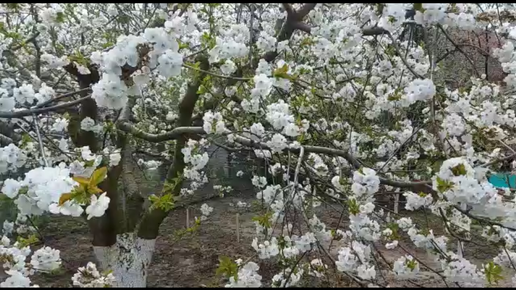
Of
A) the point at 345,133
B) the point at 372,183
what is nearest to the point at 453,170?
the point at 372,183

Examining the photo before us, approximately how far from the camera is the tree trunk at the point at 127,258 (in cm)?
424

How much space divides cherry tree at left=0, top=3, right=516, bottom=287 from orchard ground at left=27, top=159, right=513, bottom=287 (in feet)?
4.09

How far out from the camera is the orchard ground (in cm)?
534

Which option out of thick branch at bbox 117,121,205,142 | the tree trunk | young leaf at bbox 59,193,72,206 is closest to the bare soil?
the tree trunk

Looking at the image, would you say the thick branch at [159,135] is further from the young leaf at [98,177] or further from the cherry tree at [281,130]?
the young leaf at [98,177]

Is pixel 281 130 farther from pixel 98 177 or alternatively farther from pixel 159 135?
pixel 98 177

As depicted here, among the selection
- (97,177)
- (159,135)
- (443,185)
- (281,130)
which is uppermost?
(159,135)

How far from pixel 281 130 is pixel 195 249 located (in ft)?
13.7

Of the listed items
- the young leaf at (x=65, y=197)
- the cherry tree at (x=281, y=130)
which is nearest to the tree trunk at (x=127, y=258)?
the cherry tree at (x=281, y=130)

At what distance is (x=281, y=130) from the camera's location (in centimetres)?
286

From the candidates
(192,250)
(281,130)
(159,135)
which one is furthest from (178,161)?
(192,250)

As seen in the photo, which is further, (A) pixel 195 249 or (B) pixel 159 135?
(A) pixel 195 249

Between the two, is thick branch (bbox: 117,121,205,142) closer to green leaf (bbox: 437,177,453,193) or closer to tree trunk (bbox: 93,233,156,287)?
tree trunk (bbox: 93,233,156,287)

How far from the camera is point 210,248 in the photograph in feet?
21.7
